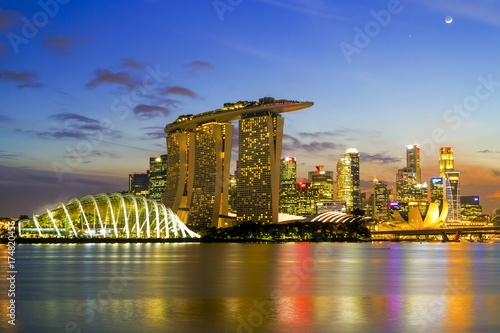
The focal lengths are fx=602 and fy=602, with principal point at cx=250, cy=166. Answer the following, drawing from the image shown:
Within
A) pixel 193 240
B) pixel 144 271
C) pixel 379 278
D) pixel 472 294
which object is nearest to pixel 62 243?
pixel 193 240

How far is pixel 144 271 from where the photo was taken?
61344 millimetres

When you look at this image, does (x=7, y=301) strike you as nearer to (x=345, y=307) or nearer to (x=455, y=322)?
(x=345, y=307)

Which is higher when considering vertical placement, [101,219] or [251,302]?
[101,219]

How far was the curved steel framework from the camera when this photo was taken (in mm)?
161375

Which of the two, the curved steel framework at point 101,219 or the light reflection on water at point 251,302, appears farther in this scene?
the curved steel framework at point 101,219

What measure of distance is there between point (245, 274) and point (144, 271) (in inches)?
419

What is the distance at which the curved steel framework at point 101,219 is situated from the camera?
161375mm

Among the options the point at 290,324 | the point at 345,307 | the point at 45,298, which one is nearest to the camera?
the point at 290,324

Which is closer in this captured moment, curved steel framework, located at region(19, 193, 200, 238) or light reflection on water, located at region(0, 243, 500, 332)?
light reflection on water, located at region(0, 243, 500, 332)

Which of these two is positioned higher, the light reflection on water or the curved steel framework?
the curved steel framework

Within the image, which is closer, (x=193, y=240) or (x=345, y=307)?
(x=345, y=307)

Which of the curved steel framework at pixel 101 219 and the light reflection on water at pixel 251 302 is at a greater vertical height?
the curved steel framework at pixel 101 219

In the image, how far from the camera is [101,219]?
167875 millimetres

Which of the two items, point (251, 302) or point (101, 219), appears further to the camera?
point (101, 219)
